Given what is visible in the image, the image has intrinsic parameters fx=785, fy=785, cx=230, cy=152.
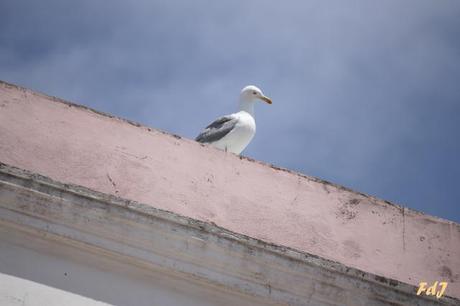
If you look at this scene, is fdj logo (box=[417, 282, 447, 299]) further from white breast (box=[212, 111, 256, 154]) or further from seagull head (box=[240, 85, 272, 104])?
seagull head (box=[240, 85, 272, 104])

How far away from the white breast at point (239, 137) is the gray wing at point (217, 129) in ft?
0.15

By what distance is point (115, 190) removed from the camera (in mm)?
4781

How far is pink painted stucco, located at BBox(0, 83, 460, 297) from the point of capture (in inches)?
191

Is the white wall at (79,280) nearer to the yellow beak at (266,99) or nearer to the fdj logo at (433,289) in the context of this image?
the fdj logo at (433,289)

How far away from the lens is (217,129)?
836cm

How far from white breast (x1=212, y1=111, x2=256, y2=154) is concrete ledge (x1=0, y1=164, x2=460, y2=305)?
3.75 m

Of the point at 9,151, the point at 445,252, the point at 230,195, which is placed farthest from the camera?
the point at 445,252

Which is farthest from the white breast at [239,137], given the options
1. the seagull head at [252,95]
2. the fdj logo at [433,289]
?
the fdj logo at [433,289]

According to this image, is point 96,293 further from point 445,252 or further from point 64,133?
point 445,252

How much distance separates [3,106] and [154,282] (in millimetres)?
1598

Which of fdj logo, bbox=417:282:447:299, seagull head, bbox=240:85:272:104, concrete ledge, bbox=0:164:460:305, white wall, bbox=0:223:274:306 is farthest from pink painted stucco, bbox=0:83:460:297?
seagull head, bbox=240:85:272:104

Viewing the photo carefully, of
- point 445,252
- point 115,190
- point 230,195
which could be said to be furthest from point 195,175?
point 445,252

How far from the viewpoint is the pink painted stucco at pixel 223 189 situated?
4.84 meters

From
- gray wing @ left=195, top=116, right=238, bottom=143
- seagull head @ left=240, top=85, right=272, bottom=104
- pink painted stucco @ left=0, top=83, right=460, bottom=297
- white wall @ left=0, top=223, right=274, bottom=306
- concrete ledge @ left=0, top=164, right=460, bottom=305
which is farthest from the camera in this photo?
seagull head @ left=240, top=85, right=272, bottom=104
